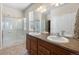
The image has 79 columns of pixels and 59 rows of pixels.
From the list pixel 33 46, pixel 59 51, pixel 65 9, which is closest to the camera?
pixel 59 51

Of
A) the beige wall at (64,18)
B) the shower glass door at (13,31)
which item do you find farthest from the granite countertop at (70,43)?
the shower glass door at (13,31)

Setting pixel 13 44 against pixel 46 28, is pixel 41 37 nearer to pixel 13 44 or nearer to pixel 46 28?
pixel 46 28

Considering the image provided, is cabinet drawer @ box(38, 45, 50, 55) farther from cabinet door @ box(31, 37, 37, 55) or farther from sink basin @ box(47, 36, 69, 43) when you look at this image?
sink basin @ box(47, 36, 69, 43)

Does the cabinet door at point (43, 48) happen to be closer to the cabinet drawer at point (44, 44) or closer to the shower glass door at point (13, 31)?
the cabinet drawer at point (44, 44)

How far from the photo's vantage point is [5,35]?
175cm

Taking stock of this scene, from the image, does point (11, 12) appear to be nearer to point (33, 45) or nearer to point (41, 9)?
point (41, 9)

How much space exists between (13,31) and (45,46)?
0.60 meters

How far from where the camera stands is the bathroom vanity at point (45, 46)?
151 centimetres

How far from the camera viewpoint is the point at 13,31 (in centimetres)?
175

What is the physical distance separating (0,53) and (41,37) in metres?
0.76

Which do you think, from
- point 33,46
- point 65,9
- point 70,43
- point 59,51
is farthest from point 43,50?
point 65,9

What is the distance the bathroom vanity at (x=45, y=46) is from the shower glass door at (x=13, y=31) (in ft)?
0.45

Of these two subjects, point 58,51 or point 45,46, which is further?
point 45,46

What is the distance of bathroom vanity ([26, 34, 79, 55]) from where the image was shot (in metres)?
1.51
